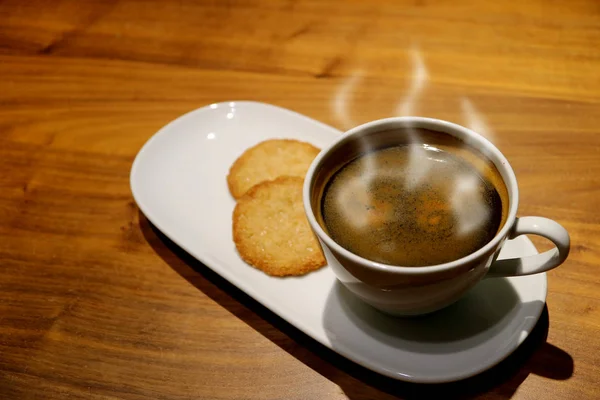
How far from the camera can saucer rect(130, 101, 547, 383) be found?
806 mm

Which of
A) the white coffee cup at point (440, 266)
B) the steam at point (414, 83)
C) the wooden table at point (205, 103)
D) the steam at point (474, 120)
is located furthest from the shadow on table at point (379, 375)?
the steam at point (414, 83)

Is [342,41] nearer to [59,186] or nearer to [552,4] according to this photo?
[552,4]

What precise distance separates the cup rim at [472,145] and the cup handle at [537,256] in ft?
0.08

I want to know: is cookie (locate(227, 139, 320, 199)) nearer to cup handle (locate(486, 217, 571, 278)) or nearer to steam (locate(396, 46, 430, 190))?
steam (locate(396, 46, 430, 190))

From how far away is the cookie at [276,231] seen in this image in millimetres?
966

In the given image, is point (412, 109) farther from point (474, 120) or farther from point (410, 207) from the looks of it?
point (410, 207)

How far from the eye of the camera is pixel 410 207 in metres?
0.87

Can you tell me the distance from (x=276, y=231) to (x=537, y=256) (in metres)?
0.45

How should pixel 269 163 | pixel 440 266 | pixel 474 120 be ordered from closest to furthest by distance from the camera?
1. pixel 440 266
2. pixel 269 163
3. pixel 474 120

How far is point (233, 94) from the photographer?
143 centimetres

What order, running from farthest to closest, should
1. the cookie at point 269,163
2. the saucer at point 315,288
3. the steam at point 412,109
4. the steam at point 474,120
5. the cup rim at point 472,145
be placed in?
the steam at point 474,120 → the cookie at point 269,163 → the steam at point 412,109 → the saucer at point 315,288 → the cup rim at point 472,145

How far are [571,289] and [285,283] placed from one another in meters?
0.49

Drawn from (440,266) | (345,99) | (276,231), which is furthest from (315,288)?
(345,99)

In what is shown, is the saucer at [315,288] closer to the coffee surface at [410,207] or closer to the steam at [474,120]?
the coffee surface at [410,207]
